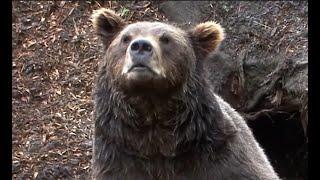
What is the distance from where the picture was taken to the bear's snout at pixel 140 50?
529cm

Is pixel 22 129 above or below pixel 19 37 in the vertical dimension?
below

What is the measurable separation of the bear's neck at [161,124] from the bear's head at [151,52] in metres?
0.11

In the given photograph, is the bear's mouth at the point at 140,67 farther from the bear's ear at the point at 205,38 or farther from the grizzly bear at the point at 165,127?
the bear's ear at the point at 205,38

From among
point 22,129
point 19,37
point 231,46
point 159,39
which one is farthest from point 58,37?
point 159,39

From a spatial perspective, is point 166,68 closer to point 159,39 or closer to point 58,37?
point 159,39

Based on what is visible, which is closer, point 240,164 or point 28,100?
point 240,164

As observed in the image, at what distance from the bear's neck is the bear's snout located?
0.46 m

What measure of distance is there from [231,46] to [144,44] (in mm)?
4034

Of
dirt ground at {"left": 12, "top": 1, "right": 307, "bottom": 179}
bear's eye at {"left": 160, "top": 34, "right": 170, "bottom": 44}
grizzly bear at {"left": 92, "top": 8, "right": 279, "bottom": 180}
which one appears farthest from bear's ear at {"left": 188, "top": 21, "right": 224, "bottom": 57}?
dirt ground at {"left": 12, "top": 1, "right": 307, "bottom": 179}

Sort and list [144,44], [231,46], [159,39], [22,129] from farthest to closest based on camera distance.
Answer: [231,46], [22,129], [159,39], [144,44]

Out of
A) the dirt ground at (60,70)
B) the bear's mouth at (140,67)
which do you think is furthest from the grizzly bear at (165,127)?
the dirt ground at (60,70)

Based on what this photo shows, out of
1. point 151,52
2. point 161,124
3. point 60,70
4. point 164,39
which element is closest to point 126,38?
point 164,39

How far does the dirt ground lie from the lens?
26.6ft

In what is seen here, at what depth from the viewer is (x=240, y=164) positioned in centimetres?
578
